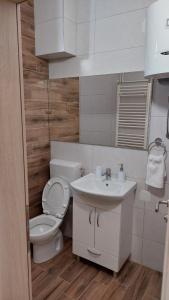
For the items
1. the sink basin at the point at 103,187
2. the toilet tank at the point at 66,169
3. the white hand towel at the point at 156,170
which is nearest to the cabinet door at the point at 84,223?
the sink basin at the point at 103,187

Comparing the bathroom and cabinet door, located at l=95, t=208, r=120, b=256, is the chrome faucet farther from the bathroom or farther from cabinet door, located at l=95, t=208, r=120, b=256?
cabinet door, located at l=95, t=208, r=120, b=256

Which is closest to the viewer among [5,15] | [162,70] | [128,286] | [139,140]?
→ [5,15]

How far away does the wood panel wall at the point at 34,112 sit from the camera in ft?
7.54

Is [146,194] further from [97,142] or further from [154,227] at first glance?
[97,142]

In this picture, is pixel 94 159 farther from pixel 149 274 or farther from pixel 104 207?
pixel 149 274

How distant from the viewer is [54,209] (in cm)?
248

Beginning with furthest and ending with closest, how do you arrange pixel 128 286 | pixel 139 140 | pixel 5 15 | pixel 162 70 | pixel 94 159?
1. pixel 94 159
2. pixel 139 140
3. pixel 128 286
4. pixel 162 70
5. pixel 5 15

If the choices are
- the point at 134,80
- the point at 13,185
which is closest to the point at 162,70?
the point at 134,80

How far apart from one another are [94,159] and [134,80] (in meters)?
0.90

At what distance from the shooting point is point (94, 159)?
2.39 m

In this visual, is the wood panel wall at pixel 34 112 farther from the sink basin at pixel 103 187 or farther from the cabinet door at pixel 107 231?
the cabinet door at pixel 107 231

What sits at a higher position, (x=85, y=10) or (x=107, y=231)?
(x=85, y=10)

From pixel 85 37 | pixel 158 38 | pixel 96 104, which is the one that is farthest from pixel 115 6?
pixel 96 104

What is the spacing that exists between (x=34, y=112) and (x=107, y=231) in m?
1.47
